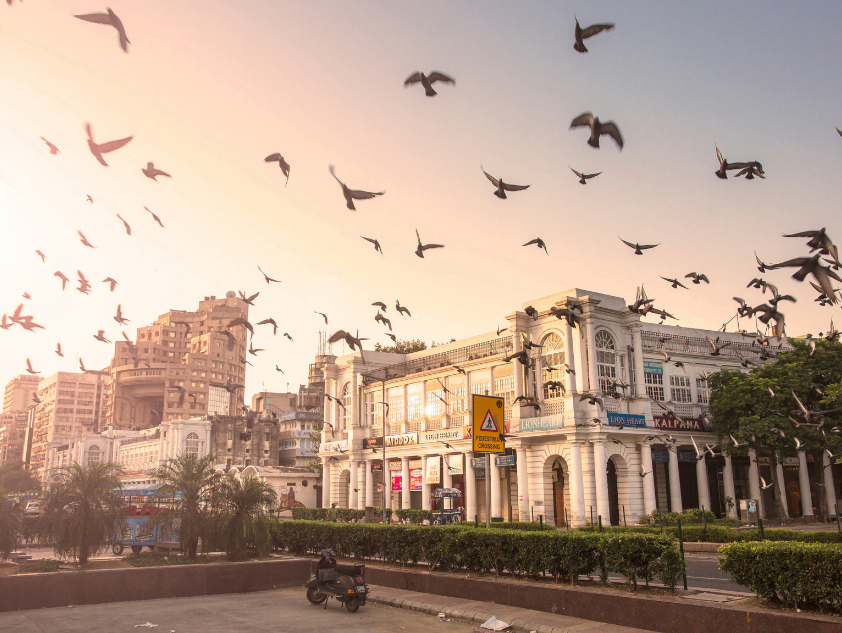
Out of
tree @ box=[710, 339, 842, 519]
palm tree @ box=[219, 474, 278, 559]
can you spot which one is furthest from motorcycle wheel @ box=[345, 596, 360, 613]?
tree @ box=[710, 339, 842, 519]

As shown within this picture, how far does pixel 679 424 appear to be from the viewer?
44.0 metres

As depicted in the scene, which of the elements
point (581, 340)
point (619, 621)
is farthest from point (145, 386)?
point (619, 621)

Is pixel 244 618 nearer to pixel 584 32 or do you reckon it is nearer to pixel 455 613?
pixel 455 613

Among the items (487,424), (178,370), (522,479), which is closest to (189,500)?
(487,424)

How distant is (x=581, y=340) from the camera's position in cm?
4216

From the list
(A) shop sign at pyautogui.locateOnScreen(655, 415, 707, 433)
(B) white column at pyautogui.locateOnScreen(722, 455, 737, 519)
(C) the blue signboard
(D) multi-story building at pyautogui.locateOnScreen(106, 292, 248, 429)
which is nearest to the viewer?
(C) the blue signboard

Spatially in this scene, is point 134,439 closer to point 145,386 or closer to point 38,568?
point 145,386

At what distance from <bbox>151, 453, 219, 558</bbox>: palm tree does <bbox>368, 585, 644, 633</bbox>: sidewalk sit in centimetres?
627

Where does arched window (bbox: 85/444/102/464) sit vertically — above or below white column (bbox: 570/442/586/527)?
above

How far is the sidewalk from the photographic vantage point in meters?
12.4

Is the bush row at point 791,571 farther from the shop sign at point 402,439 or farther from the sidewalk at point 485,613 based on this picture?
the shop sign at point 402,439

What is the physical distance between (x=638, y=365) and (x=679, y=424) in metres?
4.87

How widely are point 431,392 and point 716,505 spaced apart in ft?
73.9

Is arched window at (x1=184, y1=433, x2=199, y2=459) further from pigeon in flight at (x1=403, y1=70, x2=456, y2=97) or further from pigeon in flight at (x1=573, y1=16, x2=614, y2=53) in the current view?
pigeon in flight at (x1=573, y1=16, x2=614, y2=53)
